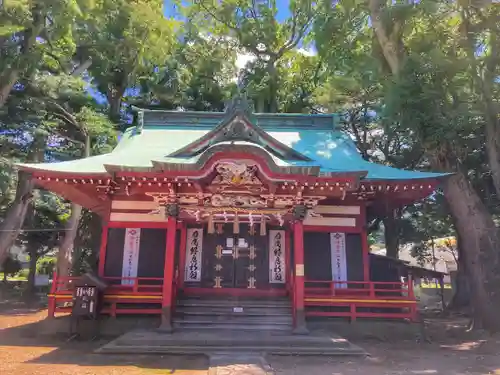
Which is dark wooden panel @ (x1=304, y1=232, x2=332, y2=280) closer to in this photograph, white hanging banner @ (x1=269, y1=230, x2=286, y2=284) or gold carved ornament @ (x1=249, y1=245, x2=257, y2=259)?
white hanging banner @ (x1=269, y1=230, x2=286, y2=284)

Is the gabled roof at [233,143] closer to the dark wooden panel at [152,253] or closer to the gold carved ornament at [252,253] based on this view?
the dark wooden panel at [152,253]

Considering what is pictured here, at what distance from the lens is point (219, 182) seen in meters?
10.2

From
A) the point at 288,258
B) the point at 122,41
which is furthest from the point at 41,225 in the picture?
the point at 288,258

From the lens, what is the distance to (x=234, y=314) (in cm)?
1088

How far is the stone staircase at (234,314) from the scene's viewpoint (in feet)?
33.9

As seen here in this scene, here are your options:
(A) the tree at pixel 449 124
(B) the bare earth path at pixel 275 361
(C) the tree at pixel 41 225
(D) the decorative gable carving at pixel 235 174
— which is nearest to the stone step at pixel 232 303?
(B) the bare earth path at pixel 275 361

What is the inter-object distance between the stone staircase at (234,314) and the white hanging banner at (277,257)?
31.0 inches

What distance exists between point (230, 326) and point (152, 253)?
12.0ft

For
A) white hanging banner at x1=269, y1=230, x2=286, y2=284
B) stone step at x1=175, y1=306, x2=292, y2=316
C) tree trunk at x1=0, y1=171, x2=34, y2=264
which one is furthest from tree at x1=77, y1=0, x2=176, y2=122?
stone step at x1=175, y1=306, x2=292, y2=316

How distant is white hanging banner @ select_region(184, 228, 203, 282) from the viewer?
12398 millimetres

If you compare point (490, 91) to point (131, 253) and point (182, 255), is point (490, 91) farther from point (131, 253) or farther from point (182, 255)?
point (131, 253)

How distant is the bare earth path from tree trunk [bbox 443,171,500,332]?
1868 millimetres

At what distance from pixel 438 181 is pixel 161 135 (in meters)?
10.1

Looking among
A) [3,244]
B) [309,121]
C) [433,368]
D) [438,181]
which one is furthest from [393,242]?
[3,244]
